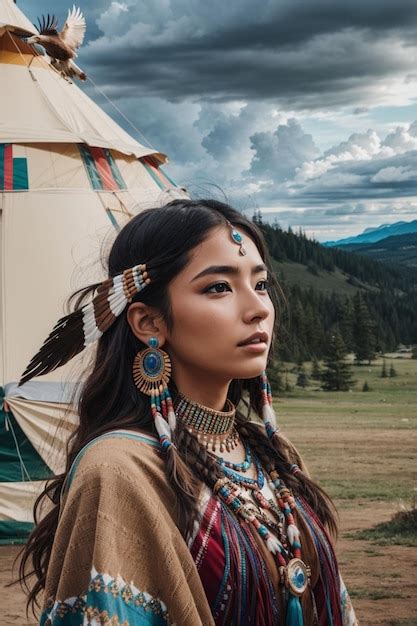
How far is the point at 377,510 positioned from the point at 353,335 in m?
32.9

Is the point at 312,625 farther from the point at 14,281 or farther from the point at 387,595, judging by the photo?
the point at 14,281

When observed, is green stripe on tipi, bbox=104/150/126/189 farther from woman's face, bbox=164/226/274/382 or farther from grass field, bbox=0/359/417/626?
woman's face, bbox=164/226/274/382

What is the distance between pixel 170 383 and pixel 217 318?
212mm

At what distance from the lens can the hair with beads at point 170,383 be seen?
223 centimetres

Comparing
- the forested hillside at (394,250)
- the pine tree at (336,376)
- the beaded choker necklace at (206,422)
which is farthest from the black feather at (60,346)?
the forested hillside at (394,250)

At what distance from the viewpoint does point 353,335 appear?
43281 millimetres

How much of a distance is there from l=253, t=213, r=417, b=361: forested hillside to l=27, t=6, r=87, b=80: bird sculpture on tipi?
2466cm

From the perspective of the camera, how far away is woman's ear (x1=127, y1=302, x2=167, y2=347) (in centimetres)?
229

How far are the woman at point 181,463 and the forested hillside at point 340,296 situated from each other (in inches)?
1293

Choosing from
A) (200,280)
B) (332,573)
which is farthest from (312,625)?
(200,280)

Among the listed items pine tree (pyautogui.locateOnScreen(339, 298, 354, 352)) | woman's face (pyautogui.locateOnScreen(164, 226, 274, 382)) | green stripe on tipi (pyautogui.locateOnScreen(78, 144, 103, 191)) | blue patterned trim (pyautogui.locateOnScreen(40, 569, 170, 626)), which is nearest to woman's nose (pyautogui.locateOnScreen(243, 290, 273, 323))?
woman's face (pyautogui.locateOnScreen(164, 226, 274, 382))

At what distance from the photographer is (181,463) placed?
2.12 meters

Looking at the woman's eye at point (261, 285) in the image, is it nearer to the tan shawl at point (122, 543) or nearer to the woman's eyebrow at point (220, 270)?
the woman's eyebrow at point (220, 270)

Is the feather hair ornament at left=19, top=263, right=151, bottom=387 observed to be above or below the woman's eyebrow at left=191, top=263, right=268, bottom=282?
below
